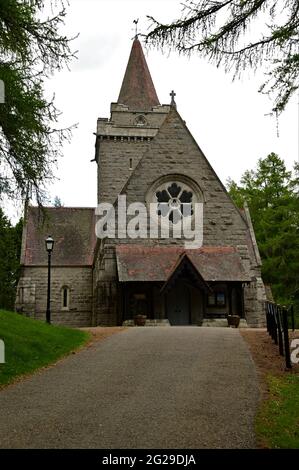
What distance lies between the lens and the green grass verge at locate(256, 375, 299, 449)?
5.41 meters

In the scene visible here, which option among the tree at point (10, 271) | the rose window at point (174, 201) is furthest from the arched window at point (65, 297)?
the tree at point (10, 271)

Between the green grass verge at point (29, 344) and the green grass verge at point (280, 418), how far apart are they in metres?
4.52

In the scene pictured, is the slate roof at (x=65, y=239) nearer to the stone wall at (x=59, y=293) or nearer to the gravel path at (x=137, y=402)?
the stone wall at (x=59, y=293)

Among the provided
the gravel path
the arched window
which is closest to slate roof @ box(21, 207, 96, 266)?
the arched window

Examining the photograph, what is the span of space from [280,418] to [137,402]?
6.43ft

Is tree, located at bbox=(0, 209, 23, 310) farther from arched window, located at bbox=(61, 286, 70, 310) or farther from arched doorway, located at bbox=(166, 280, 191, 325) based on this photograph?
arched doorway, located at bbox=(166, 280, 191, 325)

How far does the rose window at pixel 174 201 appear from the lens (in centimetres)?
2523

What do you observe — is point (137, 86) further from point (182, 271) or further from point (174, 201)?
point (182, 271)

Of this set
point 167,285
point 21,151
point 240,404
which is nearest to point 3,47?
point 21,151

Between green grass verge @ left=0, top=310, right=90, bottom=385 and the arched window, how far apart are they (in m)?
14.5

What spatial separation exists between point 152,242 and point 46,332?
10.6 meters

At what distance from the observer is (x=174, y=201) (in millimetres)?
25406

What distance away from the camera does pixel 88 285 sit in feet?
101

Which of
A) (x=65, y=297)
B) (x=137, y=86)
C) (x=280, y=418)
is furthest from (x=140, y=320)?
(x=137, y=86)
